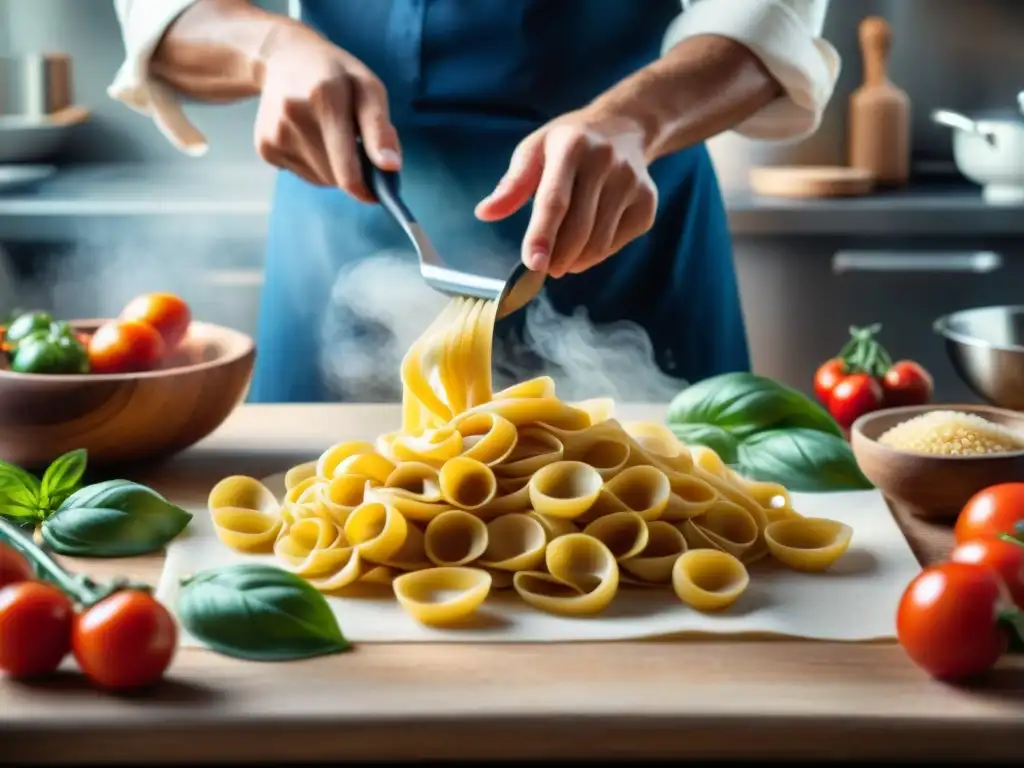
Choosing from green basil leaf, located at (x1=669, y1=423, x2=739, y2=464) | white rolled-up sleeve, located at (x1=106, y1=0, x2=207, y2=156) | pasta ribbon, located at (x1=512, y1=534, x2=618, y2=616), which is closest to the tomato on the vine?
green basil leaf, located at (x1=669, y1=423, x2=739, y2=464)

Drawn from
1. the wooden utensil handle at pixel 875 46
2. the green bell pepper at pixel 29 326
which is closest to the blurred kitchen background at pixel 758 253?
the wooden utensil handle at pixel 875 46

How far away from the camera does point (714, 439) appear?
1.38m

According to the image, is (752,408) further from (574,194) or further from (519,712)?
(519,712)

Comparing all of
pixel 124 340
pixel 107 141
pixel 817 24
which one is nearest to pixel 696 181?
pixel 817 24

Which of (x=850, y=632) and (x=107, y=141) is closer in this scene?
(x=850, y=632)

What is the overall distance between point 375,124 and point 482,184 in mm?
461

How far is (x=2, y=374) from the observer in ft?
4.31

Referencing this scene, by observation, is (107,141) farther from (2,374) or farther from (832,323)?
(2,374)

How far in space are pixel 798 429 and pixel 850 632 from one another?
1.35ft

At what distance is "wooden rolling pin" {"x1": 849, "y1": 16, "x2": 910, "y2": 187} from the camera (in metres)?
3.18

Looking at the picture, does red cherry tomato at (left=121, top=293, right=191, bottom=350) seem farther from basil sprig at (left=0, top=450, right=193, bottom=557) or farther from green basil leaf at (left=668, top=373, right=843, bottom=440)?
green basil leaf at (left=668, top=373, right=843, bottom=440)

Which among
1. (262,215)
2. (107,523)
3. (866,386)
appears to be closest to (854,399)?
(866,386)

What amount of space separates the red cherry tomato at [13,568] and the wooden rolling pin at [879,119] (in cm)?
253

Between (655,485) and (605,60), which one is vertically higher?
(605,60)
